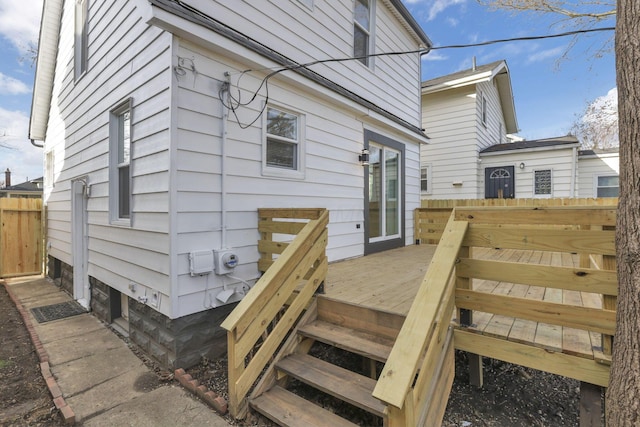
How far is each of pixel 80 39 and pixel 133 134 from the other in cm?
338

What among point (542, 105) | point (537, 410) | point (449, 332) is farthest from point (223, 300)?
point (542, 105)

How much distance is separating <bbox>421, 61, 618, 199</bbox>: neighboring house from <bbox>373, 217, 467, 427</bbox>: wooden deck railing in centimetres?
908

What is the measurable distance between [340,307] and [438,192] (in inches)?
355

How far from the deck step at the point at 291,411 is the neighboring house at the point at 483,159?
→ 9628 mm

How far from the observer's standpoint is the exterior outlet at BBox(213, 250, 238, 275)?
336cm

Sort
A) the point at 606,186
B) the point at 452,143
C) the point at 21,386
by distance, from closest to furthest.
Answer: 1. the point at 21,386
2. the point at 452,143
3. the point at 606,186

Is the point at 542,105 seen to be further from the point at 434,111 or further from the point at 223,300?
the point at 223,300

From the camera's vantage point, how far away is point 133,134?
12.2ft

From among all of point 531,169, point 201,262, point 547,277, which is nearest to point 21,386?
point 201,262

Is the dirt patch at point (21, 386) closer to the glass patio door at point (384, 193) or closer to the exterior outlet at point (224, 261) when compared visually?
the exterior outlet at point (224, 261)

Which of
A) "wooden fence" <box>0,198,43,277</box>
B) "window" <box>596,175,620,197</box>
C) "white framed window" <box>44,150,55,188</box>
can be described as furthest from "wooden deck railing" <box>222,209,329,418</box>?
"window" <box>596,175,620,197</box>

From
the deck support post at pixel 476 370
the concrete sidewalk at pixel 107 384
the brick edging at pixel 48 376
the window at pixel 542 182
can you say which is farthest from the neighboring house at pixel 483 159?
the brick edging at pixel 48 376

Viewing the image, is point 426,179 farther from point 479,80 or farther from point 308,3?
point 308,3

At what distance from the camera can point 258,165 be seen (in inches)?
153
